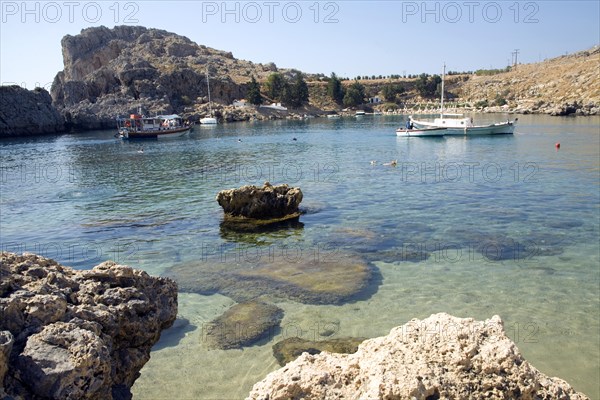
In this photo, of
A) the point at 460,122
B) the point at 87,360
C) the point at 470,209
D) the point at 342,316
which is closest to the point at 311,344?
the point at 342,316

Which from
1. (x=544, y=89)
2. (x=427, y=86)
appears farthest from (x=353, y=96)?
(x=544, y=89)

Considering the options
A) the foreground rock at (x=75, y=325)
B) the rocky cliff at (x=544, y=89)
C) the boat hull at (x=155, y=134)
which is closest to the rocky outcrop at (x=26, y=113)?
the boat hull at (x=155, y=134)

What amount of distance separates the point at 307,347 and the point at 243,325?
1.57m

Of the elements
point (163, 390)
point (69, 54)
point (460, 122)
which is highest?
point (69, 54)

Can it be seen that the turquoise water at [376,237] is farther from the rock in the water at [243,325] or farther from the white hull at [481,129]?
the white hull at [481,129]

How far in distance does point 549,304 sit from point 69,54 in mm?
194978

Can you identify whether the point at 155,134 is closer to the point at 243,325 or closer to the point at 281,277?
the point at 281,277

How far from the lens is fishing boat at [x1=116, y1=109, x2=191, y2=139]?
215 ft

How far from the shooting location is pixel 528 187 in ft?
76.5

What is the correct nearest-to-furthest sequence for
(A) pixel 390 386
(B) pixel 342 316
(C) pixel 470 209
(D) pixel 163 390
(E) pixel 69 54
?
(A) pixel 390 386, (D) pixel 163 390, (B) pixel 342 316, (C) pixel 470 209, (E) pixel 69 54

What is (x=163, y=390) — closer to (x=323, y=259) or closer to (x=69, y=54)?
(x=323, y=259)

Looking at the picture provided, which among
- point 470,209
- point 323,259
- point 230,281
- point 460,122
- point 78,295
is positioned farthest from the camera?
point 460,122

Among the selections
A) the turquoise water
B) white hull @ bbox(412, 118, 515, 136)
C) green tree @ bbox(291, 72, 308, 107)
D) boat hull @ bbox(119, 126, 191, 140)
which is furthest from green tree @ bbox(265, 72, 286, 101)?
the turquoise water

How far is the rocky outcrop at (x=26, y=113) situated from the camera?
82.9 meters
